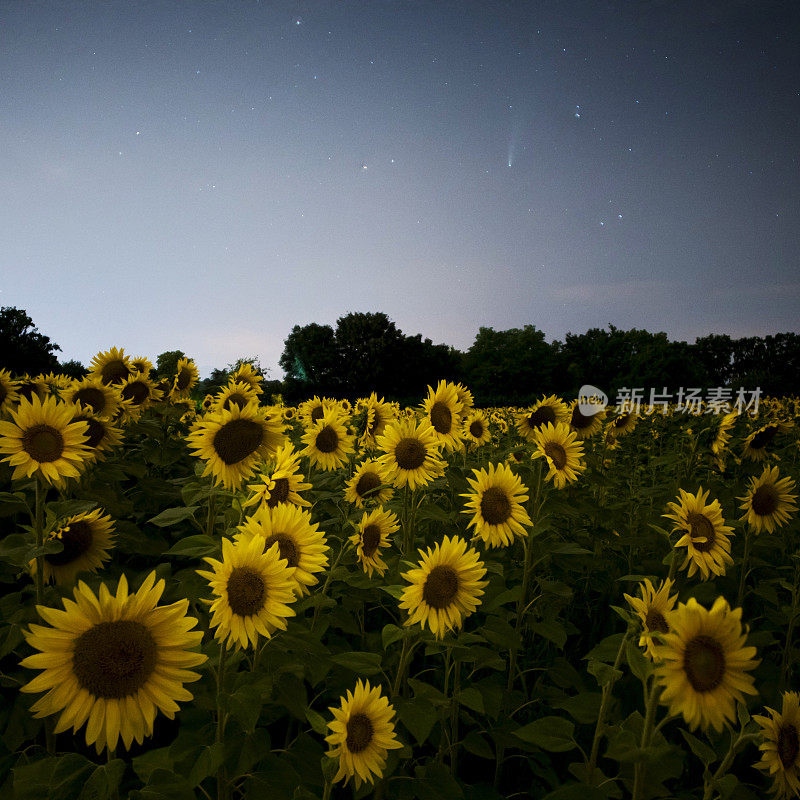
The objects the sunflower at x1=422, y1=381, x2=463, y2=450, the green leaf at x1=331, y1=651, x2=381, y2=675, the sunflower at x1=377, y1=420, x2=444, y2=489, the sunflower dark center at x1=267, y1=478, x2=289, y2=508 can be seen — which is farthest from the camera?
the sunflower at x1=422, y1=381, x2=463, y2=450

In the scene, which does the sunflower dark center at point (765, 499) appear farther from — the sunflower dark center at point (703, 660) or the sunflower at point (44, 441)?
the sunflower at point (44, 441)

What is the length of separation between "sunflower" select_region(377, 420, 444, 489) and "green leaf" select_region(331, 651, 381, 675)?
1.13 metres

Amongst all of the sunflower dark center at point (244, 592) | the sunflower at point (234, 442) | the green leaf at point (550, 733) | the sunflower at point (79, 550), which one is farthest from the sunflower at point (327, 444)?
the green leaf at point (550, 733)

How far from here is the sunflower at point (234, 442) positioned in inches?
99.3

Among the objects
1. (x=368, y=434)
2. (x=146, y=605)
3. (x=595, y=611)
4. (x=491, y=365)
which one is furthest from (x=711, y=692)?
(x=491, y=365)

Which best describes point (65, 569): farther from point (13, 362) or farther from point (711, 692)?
point (13, 362)

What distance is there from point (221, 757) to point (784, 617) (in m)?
3.24

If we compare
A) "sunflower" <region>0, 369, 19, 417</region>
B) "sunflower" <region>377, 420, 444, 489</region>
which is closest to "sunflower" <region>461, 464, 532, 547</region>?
"sunflower" <region>377, 420, 444, 489</region>

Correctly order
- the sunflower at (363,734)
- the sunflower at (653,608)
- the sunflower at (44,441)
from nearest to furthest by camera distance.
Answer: the sunflower at (363,734) → the sunflower at (653,608) → the sunflower at (44,441)

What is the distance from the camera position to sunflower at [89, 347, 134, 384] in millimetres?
4859

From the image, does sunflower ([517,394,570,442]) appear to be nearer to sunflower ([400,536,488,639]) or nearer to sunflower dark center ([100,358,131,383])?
sunflower ([400,536,488,639])

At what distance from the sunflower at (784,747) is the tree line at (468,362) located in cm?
3949

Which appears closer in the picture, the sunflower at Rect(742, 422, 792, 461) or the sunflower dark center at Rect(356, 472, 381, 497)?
the sunflower dark center at Rect(356, 472, 381, 497)

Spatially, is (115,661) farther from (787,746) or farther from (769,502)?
(769,502)
